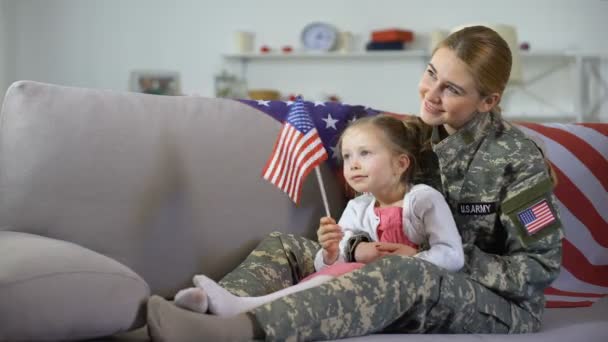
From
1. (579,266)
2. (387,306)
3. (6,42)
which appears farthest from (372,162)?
(6,42)

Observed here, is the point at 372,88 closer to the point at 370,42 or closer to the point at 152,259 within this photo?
the point at 370,42

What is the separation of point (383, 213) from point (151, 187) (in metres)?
0.58

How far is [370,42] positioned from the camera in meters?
5.89

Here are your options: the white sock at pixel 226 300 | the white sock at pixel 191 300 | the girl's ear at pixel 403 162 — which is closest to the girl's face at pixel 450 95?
the girl's ear at pixel 403 162

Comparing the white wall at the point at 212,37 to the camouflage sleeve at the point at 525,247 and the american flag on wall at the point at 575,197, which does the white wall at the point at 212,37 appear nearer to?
the american flag on wall at the point at 575,197

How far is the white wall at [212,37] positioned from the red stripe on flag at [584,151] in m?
3.73

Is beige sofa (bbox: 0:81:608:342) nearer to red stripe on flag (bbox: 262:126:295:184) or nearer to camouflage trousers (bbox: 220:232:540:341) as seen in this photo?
camouflage trousers (bbox: 220:232:540:341)

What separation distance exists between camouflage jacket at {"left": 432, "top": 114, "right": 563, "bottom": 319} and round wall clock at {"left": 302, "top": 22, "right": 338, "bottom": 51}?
13.4 ft

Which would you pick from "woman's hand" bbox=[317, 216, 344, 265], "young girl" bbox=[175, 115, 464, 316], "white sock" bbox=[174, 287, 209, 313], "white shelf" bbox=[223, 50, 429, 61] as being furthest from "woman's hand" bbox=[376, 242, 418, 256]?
"white shelf" bbox=[223, 50, 429, 61]

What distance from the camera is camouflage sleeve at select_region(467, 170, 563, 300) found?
1.80m

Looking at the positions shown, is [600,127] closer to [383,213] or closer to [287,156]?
[383,213]

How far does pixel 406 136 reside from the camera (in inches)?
79.5

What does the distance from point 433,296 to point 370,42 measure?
4421 mm

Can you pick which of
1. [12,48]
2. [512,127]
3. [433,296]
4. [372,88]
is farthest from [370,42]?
[433,296]
